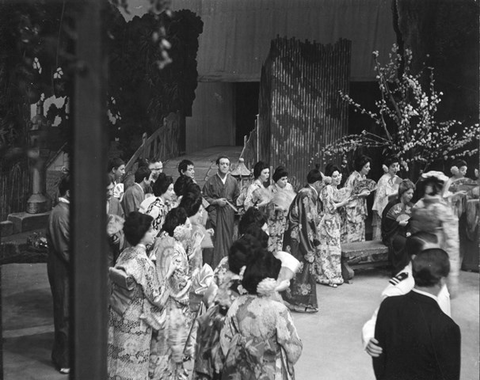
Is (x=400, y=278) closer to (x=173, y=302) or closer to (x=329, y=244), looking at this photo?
(x=173, y=302)

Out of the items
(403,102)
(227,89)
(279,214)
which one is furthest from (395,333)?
(227,89)

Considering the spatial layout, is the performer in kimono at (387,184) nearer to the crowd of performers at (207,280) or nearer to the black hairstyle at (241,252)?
the crowd of performers at (207,280)

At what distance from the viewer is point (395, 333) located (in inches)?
121

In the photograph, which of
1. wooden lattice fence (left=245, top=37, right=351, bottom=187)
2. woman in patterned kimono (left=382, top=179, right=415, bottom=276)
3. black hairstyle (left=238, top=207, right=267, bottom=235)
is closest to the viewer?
black hairstyle (left=238, top=207, right=267, bottom=235)

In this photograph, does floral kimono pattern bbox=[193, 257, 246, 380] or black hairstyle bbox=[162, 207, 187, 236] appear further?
black hairstyle bbox=[162, 207, 187, 236]

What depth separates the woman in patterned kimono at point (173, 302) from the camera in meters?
4.54

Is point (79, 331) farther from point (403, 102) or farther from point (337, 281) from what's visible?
point (403, 102)

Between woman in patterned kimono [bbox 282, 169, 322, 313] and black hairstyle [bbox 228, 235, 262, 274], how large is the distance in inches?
110

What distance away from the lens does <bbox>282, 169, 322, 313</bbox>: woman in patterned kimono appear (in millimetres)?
6676

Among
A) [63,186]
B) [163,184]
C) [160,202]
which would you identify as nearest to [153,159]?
[163,184]

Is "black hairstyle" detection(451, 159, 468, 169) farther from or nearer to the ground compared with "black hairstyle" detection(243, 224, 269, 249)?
farther from the ground

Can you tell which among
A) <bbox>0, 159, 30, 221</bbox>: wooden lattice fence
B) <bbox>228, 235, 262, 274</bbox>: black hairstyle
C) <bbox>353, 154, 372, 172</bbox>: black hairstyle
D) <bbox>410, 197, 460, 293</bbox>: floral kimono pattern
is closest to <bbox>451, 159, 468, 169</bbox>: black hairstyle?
<bbox>353, 154, 372, 172</bbox>: black hairstyle

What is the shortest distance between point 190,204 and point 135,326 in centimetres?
101

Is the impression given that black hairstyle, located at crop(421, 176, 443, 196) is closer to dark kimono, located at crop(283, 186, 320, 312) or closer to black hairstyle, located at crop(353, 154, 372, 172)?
dark kimono, located at crop(283, 186, 320, 312)
